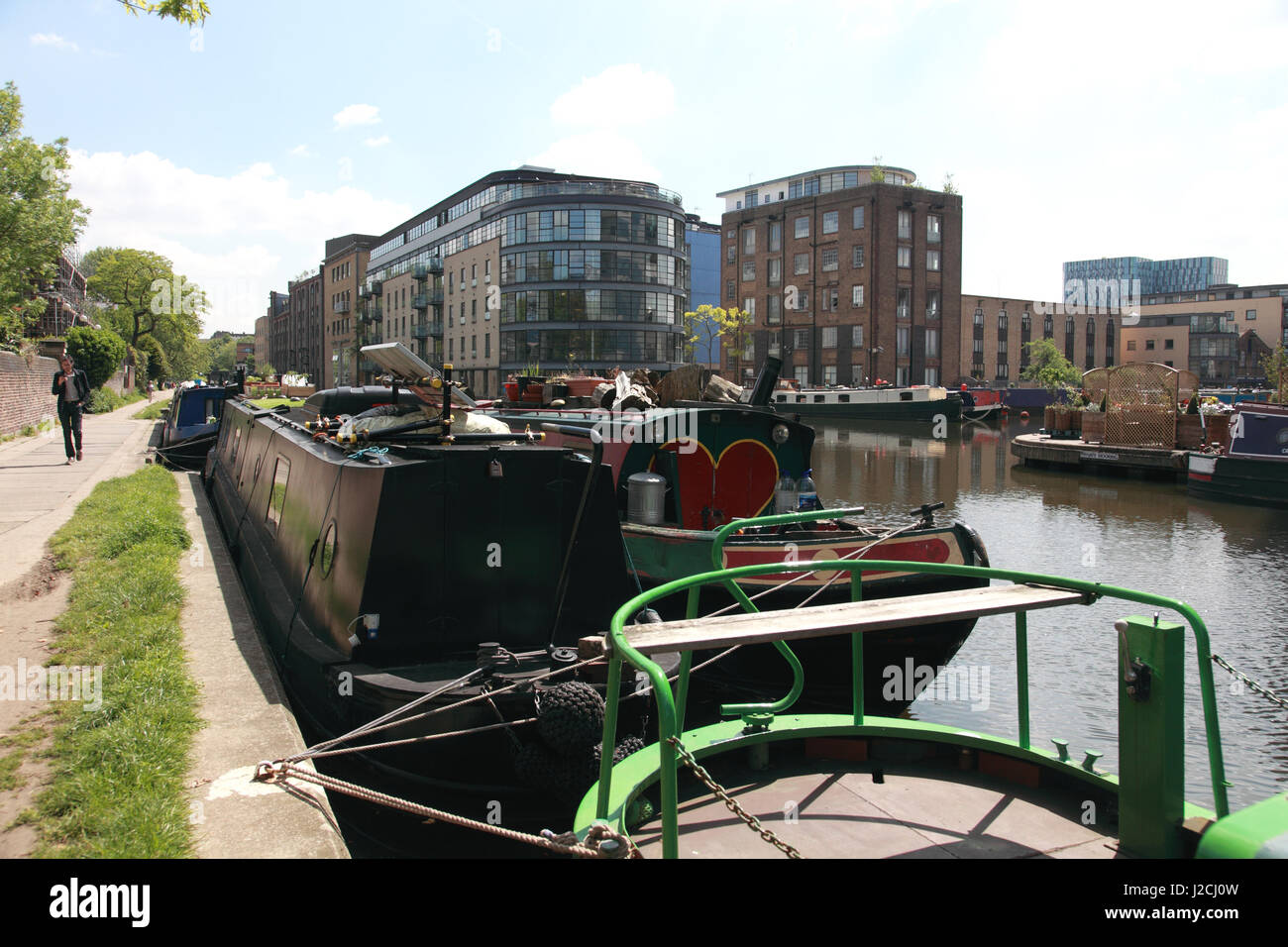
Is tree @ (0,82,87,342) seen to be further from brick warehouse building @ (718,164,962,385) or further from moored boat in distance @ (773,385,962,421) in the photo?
brick warehouse building @ (718,164,962,385)

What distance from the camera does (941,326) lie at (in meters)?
68.4

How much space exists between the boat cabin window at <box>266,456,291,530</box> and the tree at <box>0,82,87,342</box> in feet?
77.2

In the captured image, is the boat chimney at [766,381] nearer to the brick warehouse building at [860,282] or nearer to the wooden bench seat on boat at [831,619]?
the wooden bench seat on boat at [831,619]

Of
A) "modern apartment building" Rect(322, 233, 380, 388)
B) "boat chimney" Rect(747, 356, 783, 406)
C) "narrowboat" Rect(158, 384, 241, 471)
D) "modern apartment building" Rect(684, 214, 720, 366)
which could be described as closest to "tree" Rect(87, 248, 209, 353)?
"modern apartment building" Rect(322, 233, 380, 388)

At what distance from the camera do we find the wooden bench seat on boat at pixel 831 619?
2.68 m

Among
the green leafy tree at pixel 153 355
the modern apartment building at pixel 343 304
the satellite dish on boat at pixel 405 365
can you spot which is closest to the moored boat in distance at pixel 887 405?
the satellite dish on boat at pixel 405 365

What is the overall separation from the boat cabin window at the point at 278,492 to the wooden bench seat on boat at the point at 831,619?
19.5ft

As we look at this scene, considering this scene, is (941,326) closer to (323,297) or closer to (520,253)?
(520,253)

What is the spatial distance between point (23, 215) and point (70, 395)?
14.8 m

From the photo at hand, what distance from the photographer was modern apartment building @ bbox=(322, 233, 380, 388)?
9006cm

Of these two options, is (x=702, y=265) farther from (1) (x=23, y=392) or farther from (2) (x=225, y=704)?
(2) (x=225, y=704)

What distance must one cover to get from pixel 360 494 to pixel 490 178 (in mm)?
62647

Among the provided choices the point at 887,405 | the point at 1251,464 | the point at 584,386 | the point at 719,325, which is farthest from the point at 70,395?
the point at 719,325

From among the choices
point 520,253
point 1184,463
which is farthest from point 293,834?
point 520,253
